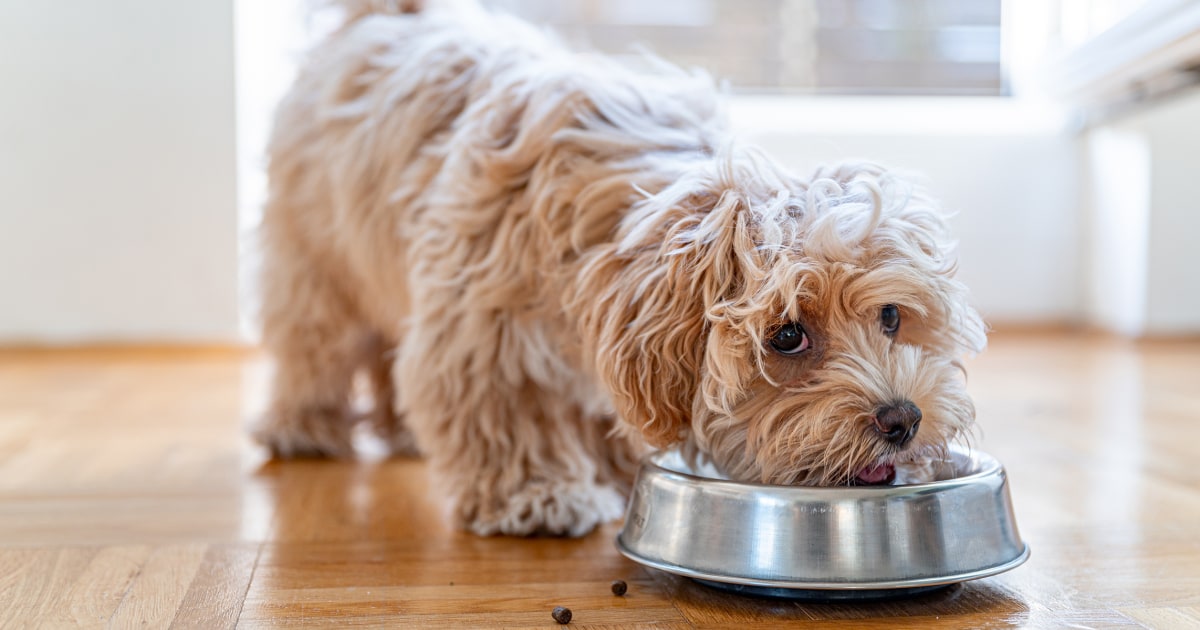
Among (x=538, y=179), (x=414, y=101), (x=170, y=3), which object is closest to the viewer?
(x=538, y=179)

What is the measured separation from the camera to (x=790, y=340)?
1.49 m

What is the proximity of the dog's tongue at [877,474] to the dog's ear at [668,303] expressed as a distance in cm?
23

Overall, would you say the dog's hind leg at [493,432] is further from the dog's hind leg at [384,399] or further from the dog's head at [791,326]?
the dog's hind leg at [384,399]

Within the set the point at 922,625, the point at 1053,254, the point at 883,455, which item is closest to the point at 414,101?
the point at 883,455

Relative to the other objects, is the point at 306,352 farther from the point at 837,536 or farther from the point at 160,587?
the point at 837,536

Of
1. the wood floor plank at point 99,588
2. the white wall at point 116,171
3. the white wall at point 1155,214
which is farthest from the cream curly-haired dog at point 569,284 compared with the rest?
the white wall at point 1155,214

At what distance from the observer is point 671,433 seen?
1.60m

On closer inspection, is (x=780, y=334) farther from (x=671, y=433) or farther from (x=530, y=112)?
(x=530, y=112)

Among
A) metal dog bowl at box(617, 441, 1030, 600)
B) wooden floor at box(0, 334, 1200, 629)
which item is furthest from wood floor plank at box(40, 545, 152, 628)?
metal dog bowl at box(617, 441, 1030, 600)

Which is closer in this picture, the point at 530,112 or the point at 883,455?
the point at 883,455

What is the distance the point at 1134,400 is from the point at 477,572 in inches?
86.3

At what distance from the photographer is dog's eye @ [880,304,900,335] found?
1505 mm

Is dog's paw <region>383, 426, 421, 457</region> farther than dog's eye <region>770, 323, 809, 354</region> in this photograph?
Yes

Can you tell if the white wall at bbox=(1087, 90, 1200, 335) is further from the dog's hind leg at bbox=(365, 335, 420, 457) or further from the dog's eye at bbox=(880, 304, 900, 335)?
the dog's eye at bbox=(880, 304, 900, 335)
